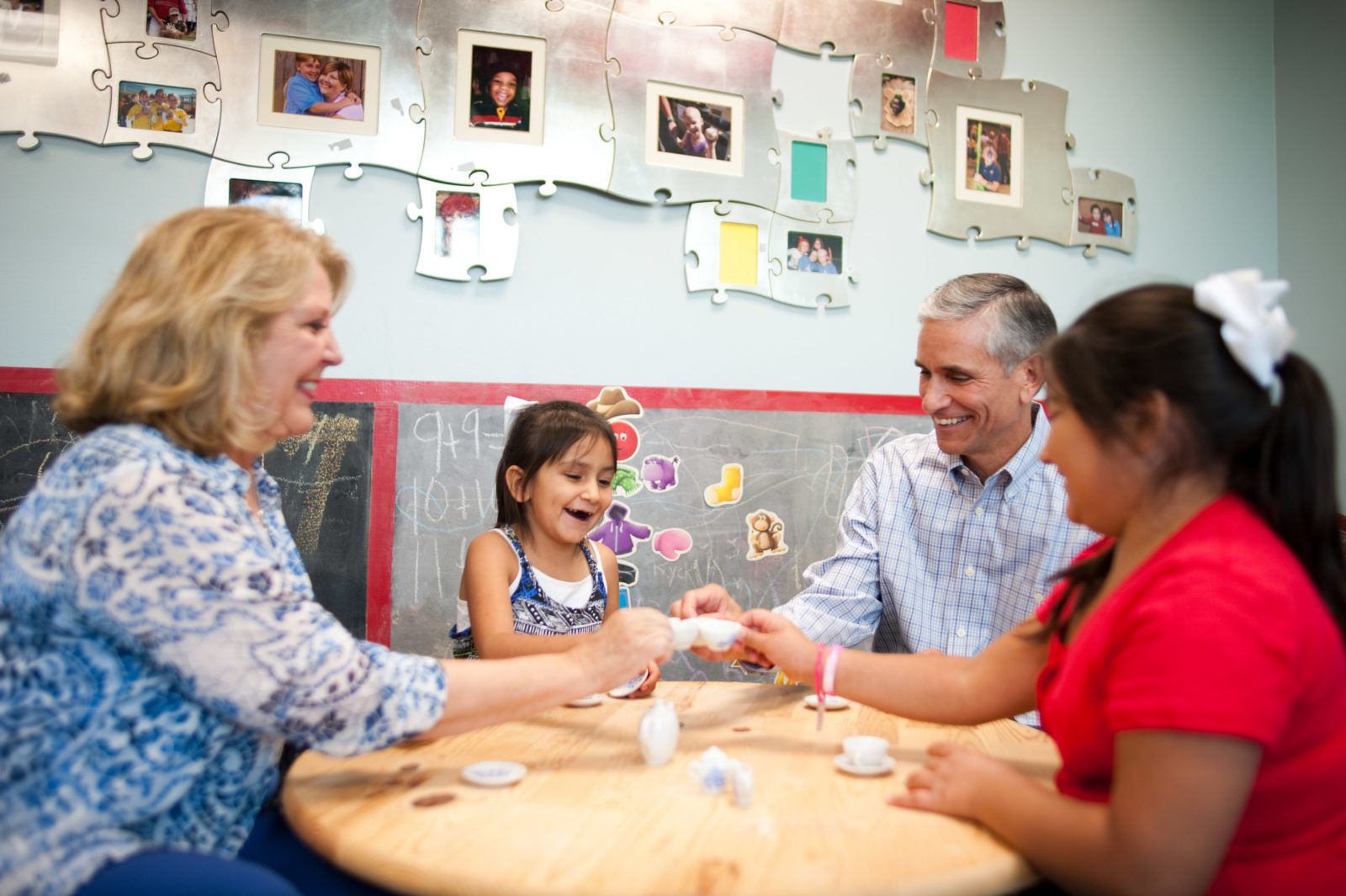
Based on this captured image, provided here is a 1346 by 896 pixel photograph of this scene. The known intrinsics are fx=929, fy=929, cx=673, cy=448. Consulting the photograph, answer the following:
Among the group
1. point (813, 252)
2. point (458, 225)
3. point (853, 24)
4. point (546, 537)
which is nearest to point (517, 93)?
point (458, 225)

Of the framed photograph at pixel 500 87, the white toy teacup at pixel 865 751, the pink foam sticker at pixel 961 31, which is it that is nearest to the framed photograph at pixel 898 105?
the pink foam sticker at pixel 961 31

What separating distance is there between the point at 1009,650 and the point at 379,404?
1985 millimetres

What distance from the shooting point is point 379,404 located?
2.78m

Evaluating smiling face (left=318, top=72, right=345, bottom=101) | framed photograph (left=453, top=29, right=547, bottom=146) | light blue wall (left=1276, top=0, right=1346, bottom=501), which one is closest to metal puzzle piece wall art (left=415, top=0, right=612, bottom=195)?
framed photograph (left=453, top=29, right=547, bottom=146)

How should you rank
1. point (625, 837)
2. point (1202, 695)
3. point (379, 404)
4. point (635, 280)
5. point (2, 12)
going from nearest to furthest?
point (1202, 695) → point (625, 837) → point (2, 12) → point (379, 404) → point (635, 280)

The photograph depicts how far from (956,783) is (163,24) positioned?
2.84 meters

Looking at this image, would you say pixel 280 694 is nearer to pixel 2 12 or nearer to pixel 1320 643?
pixel 1320 643

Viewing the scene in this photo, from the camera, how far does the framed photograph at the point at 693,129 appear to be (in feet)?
9.75

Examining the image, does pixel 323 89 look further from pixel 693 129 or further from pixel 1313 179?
pixel 1313 179

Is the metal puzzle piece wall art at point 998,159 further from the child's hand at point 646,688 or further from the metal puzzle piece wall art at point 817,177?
the child's hand at point 646,688

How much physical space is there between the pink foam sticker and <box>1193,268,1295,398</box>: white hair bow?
255cm

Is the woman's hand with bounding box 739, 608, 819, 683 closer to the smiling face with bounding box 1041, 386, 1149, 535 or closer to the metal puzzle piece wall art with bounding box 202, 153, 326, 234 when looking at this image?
the smiling face with bounding box 1041, 386, 1149, 535

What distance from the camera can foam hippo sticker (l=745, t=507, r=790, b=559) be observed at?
3043 mm

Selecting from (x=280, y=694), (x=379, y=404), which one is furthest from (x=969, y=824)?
(x=379, y=404)
